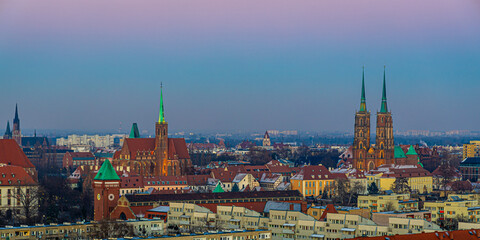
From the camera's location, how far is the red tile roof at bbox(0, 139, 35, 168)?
107 m

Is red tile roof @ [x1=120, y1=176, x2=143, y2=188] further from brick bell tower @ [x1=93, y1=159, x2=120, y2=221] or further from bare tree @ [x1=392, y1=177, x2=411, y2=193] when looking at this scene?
bare tree @ [x1=392, y1=177, x2=411, y2=193]

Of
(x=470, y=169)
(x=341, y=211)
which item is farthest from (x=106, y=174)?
(x=470, y=169)

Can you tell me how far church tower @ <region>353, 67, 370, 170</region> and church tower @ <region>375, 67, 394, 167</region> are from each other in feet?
5.54

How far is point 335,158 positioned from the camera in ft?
585

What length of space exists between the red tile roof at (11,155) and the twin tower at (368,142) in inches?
1855

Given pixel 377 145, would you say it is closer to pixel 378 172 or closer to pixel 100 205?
pixel 378 172

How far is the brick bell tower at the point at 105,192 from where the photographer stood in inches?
3260

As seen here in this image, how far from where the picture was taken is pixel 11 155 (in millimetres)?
107625

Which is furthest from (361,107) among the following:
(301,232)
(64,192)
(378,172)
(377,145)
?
(301,232)

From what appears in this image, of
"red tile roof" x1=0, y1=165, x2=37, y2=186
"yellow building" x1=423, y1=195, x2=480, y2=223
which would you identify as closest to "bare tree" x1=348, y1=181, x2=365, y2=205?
"yellow building" x1=423, y1=195, x2=480, y2=223

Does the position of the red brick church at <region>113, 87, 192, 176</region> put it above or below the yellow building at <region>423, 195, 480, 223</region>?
above

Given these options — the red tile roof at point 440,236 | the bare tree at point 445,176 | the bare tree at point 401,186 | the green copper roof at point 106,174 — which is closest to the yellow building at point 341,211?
the red tile roof at point 440,236

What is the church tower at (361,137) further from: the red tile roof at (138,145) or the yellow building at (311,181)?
the red tile roof at (138,145)

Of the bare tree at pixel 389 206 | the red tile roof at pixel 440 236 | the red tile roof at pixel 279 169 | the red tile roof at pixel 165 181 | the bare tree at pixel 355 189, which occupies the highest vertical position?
the red tile roof at pixel 279 169
